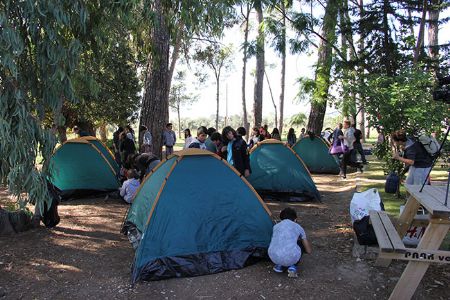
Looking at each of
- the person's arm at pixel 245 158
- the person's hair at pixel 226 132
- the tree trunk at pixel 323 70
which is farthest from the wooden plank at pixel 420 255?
the tree trunk at pixel 323 70

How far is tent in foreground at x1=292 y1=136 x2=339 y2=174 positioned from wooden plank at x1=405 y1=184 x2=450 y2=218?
26.9 ft

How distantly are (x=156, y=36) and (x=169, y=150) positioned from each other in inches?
214

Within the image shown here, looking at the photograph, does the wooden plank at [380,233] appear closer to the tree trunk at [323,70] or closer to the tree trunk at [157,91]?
the tree trunk at [157,91]

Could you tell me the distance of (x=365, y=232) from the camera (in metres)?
5.01

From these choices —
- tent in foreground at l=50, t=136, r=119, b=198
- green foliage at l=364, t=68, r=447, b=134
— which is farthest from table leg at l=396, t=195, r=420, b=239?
tent in foreground at l=50, t=136, r=119, b=198

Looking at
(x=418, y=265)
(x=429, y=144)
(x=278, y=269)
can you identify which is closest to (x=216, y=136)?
(x=429, y=144)

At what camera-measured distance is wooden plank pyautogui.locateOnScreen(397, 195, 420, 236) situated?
4.66 metres

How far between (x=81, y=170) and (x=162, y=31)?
358 cm

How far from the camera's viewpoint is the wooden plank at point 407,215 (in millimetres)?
4662

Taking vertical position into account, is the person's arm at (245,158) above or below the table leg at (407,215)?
above

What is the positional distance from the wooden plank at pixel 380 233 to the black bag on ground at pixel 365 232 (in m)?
0.21

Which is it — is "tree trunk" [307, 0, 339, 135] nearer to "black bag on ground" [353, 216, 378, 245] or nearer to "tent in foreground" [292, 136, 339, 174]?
"tent in foreground" [292, 136, 339, 174]

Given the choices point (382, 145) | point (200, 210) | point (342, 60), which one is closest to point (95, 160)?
point (200, 210)

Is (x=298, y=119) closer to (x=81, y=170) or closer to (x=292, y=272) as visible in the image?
(x=81, y=170)
